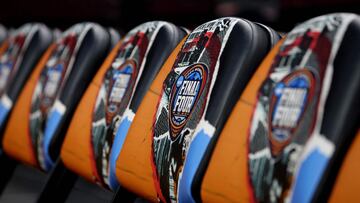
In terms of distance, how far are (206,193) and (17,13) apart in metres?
1.89

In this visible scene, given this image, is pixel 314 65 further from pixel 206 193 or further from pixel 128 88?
pixel 128 88

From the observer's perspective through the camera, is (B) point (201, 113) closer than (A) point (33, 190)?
Yes

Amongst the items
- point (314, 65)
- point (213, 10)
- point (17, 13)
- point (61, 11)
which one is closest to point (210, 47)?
point (314, 65)

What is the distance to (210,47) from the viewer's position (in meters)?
0.95

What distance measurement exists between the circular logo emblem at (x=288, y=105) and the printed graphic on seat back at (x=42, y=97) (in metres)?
0.70

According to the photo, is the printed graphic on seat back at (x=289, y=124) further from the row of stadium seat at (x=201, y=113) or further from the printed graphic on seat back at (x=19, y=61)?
the printed graphic on seat back at (x=19, y=61)

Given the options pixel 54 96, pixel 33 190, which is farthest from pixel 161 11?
pixel 33 190

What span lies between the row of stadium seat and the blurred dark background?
1.12ft

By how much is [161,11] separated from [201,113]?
39.3 inches

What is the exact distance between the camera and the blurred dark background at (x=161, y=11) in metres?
1.37

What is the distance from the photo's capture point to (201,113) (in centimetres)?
90

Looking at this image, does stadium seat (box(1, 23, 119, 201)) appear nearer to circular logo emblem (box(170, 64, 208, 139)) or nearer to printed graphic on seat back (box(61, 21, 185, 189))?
printed graphic on seat back (box(61, 21, 185, 189))

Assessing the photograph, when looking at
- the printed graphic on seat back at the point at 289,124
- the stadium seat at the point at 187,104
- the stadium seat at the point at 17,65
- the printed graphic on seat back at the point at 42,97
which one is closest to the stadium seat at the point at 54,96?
the printed graphic on seat back at the point at 42,97

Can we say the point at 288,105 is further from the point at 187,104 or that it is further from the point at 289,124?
the point at 187,104
